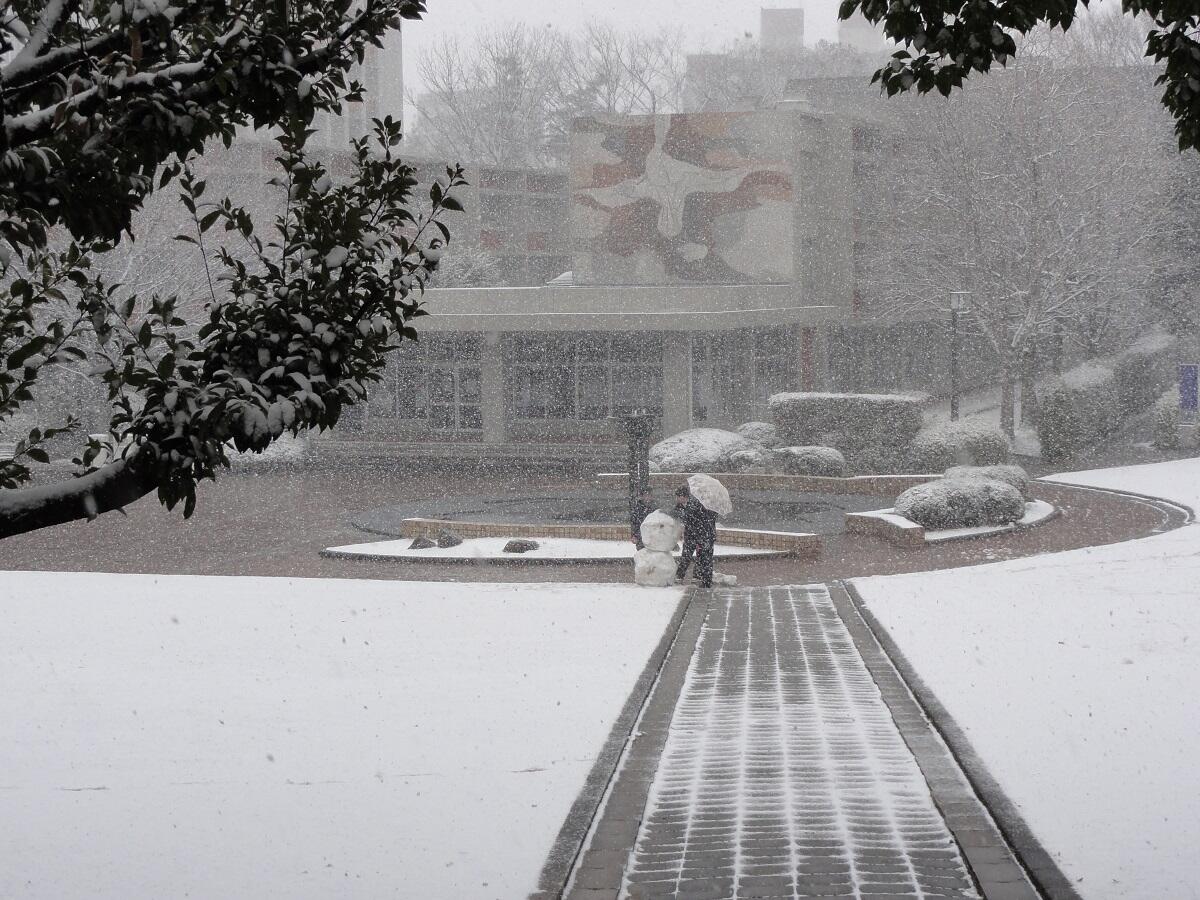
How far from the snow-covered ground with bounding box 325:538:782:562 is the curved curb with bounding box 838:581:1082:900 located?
6873mm

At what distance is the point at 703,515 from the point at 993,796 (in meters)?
7.77

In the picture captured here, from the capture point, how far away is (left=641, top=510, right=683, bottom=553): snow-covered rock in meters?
14.4

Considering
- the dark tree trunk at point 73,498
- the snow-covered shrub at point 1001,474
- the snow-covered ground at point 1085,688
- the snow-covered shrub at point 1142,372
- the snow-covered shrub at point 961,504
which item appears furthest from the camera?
the snow-covered shrub at point 1142,372

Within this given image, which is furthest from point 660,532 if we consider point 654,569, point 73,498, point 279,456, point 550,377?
point 550,377

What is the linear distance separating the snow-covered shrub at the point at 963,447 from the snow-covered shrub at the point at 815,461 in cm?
177

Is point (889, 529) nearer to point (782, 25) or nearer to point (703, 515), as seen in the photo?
point (703, 515)

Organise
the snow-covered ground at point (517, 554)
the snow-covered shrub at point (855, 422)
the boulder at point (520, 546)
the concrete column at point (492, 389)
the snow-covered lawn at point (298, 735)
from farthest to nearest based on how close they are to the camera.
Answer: the concrete column at point (492, 389), the snow-covered shrub at point (855, 422), the boulder at point (520, 546), the snow-covered ground at point (517, 554), the snow-covered lawn at point (298, 735)

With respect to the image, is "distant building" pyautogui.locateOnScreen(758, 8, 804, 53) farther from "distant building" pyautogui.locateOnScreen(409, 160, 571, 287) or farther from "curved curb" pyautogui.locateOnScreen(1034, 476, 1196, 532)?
"curved curb" pyautogui.locateOnScreen(1034, 476, 1196, 532)

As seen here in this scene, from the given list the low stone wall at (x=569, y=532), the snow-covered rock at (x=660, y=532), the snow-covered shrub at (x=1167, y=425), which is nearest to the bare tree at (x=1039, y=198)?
the snow-covered shrub at (x=1167, y=425)

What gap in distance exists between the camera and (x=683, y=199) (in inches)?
1444

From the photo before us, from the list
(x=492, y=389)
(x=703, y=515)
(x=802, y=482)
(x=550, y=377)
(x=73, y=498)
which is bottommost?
(x=802, y=482)

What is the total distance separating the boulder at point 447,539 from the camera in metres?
17.7

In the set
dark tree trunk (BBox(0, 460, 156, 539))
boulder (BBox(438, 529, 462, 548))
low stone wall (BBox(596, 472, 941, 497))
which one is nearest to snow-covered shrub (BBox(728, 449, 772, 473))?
low stone wall (BBox(596, 472, 941, 497))

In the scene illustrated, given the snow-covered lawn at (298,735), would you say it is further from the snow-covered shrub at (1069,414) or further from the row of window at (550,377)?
the row of window at (550,377)
